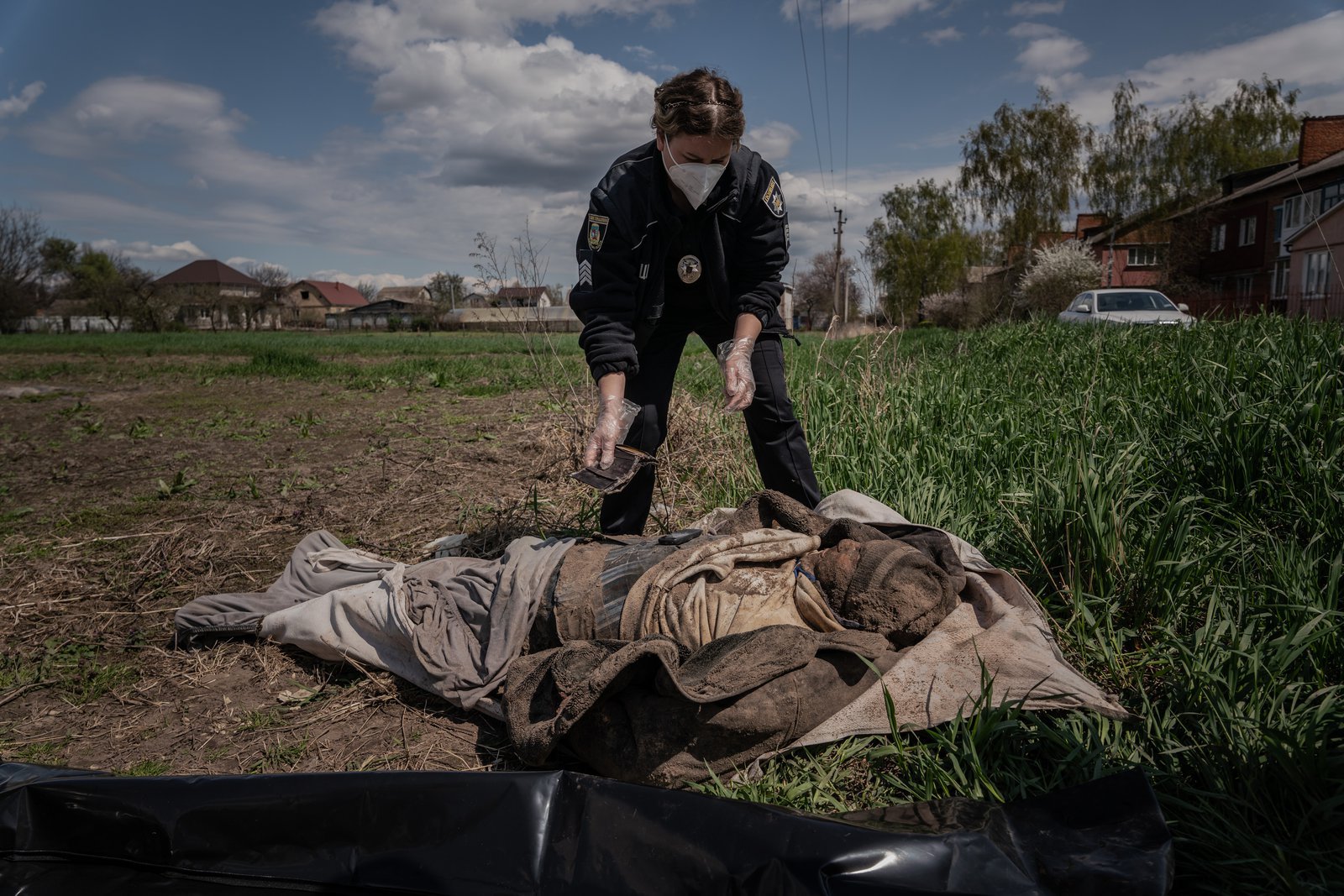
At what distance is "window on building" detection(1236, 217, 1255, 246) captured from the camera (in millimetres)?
34438

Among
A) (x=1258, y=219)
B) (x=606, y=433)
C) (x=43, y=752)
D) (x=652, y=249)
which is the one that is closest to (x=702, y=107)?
(x=652, y=249)

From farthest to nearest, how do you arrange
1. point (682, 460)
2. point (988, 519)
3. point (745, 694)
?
point (682, 460) < point (988, 519) < point (745, 694)

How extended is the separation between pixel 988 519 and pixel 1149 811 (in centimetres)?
168

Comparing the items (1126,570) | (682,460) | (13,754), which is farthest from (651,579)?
(682,460)

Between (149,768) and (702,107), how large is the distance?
7.91 feet

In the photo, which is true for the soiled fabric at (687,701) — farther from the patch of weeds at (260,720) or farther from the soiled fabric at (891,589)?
the patch of weeds at (260,720)

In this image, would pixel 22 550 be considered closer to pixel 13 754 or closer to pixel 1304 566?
pixel 13 754

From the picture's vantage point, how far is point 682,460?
4.41 meters

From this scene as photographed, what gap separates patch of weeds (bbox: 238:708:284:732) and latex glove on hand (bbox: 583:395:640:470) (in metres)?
1.18

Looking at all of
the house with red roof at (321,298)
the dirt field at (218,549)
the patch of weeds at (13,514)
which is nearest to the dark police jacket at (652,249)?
the dirt field at (218,549)

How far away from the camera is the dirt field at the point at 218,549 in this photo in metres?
2.08

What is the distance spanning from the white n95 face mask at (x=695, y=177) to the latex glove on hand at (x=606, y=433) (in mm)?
729

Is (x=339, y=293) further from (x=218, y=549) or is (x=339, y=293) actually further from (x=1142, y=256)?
(x=218, y=549)

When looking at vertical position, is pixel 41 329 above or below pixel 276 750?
above
